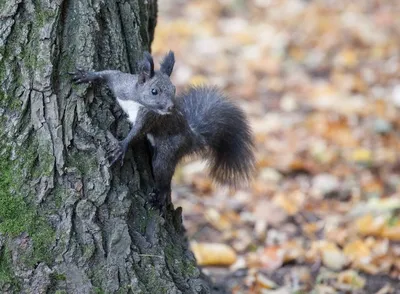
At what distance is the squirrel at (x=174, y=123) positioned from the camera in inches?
96.7

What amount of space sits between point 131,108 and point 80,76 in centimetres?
26

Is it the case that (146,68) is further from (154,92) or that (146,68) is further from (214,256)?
(214,256)

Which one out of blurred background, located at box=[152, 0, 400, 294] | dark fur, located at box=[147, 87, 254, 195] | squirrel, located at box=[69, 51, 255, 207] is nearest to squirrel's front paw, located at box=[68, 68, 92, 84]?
squirrel, located at box=[69, 51, 255, 207]

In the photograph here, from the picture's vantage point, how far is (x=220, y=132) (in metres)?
3.02

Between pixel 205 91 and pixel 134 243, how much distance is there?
2.96ft

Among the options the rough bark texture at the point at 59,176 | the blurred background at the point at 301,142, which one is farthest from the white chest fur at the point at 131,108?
the blurred background at the point at 301,142

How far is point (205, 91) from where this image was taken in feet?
9.84

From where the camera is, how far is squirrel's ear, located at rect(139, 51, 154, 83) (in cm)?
245

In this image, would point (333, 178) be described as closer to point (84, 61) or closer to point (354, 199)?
point (354, 199)

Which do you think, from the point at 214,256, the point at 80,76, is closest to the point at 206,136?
the point at 80,76

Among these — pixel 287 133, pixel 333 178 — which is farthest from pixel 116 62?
pixel 287 133

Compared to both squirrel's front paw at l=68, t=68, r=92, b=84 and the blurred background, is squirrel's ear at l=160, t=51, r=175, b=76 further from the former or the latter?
the blurred background

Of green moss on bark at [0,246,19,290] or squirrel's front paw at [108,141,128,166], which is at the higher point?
squirrel's front paw at [108,141,128,166]

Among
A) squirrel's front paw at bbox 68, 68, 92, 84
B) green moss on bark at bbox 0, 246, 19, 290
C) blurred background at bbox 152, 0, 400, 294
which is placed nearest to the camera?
green moss on bark at bbox 0, 246, 19, 290
